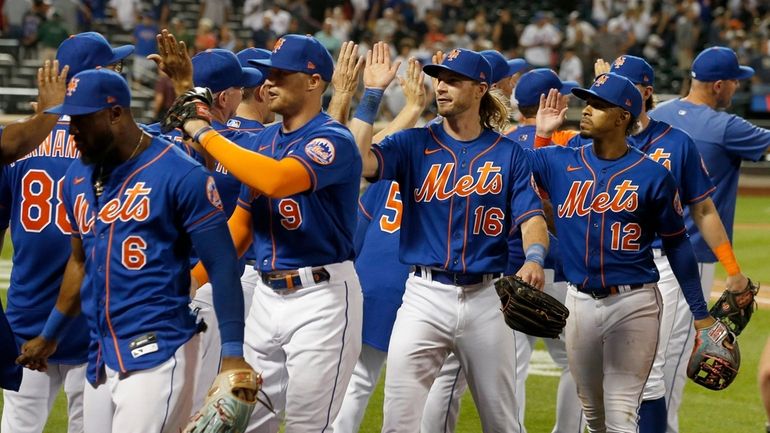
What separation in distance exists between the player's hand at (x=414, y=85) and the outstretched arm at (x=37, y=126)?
1614 millimetres

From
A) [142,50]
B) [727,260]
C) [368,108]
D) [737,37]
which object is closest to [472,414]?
[727,260]

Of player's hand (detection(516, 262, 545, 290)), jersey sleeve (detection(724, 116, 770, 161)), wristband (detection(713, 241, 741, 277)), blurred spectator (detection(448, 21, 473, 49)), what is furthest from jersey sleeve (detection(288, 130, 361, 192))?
blurred spectator (detection(448, 21, 473, 49))

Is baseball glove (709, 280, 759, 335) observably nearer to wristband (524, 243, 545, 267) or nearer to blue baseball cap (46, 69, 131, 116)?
wristband (524, 243, 545, 267)

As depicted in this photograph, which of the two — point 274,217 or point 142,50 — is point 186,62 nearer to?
point 274,217

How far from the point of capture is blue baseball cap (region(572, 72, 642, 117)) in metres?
5.52

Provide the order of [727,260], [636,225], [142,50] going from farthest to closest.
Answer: [142,50], [727,260], [636,225]

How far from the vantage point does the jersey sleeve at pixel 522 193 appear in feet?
17.2

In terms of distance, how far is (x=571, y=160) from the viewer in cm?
563

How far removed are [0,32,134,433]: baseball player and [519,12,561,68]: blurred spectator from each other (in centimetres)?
1793

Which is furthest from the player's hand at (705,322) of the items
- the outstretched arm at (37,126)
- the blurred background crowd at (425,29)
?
the blurred background crowd at (425,29)

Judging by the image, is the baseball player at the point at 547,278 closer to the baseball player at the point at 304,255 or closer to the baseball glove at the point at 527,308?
the baseball glove at the point at 527,308

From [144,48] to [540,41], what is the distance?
24.1 ft

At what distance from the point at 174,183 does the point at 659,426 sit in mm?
3272

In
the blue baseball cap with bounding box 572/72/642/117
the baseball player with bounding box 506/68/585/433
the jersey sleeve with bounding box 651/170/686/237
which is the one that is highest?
the blue baseball cap with bounding box 572/72/642/117
